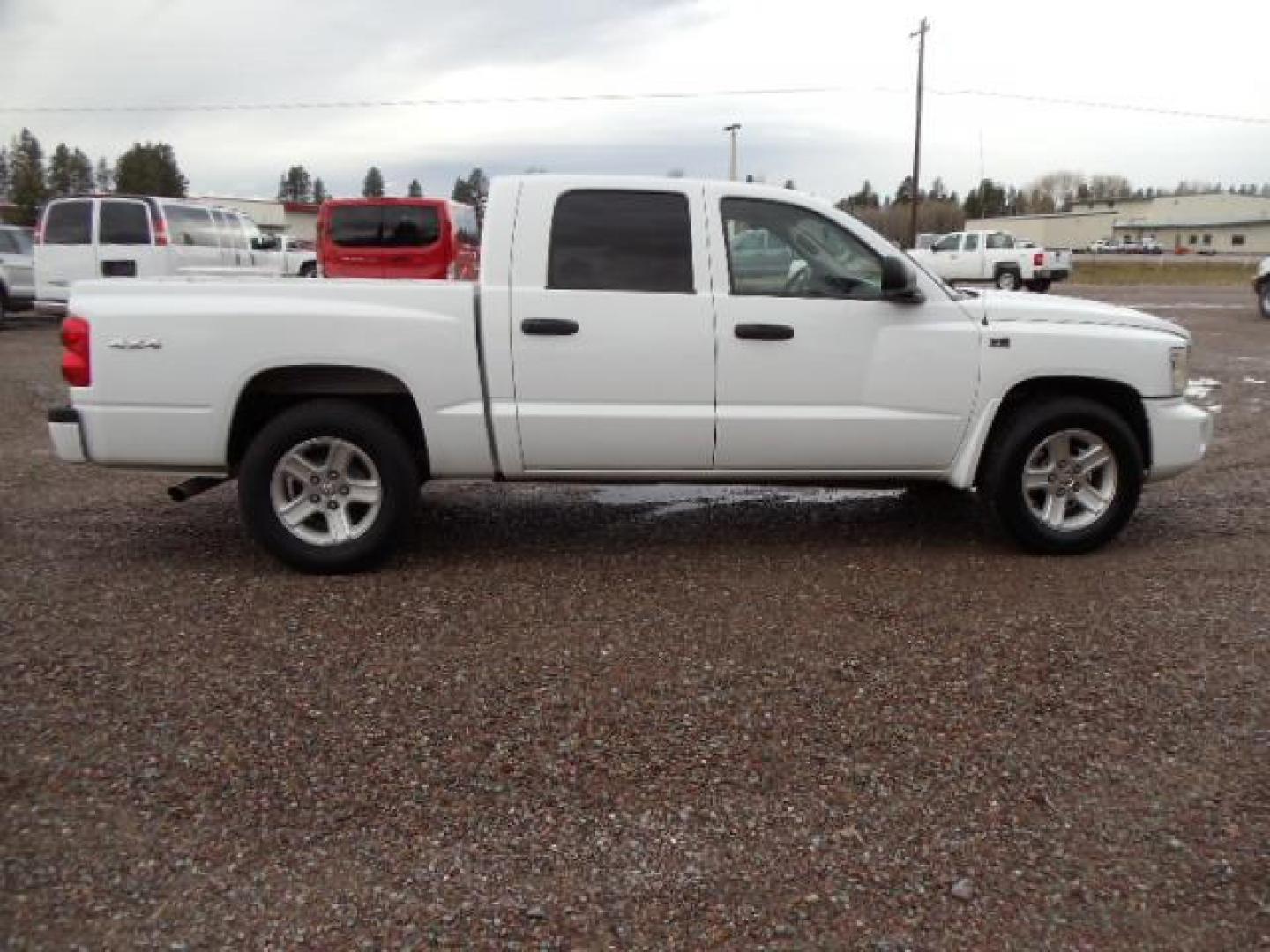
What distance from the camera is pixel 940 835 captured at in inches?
114

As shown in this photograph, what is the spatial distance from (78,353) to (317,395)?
3.49ft

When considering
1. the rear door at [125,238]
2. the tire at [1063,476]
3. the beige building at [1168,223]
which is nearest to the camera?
the tire at [1063,476]

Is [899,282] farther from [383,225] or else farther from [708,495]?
[383,225]

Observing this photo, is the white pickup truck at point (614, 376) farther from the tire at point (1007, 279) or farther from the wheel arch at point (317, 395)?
the tire at point (1007, 279)

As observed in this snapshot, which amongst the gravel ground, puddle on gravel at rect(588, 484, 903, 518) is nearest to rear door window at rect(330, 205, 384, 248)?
puddle on gravel at rect(588, 484, 903, 518)

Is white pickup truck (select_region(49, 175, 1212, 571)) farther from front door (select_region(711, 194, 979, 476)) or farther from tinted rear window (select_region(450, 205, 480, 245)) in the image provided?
tinted rear window (select_region(450, 205, 480, 245))

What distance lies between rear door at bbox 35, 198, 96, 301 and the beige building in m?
94.5

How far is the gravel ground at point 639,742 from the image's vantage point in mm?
2600

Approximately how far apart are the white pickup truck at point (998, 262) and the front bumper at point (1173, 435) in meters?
27.0

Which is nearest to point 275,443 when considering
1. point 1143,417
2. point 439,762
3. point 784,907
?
point 439,762

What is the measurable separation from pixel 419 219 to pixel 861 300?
38.3 feet

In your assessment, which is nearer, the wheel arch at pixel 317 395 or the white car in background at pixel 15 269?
the wheel arch at pixel 317 395

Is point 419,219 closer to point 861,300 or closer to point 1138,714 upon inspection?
point 861,300

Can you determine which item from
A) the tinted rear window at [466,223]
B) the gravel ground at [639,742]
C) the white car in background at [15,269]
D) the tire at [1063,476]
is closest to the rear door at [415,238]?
the tinted rear window at [466,223]
